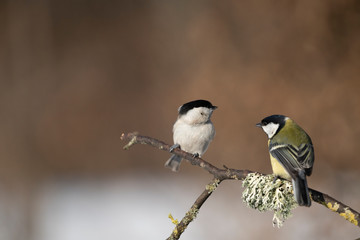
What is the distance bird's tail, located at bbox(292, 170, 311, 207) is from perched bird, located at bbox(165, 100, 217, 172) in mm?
373

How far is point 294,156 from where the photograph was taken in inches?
30.0

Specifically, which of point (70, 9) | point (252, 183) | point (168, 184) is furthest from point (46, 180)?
point (252, 183)

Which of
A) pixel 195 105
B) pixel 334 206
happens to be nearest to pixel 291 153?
pixel 334 206

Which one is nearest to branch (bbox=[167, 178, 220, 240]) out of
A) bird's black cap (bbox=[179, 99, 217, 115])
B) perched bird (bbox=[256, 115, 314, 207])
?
perched bird (bbox=[256, 115, 314, 207])

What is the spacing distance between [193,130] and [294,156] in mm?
350

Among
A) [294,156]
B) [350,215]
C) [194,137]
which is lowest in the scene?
[350,215]

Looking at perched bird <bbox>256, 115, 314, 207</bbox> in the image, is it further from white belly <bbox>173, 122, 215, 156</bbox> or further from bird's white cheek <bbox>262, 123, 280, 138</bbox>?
white belly <bbox>173, 122, 215, 156</bbox>

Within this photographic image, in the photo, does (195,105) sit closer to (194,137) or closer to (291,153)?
(194,137)

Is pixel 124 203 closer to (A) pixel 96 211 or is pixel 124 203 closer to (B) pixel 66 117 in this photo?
(A) pixel 96 211

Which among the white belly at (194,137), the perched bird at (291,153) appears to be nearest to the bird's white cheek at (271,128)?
the perched bird at (291,153)

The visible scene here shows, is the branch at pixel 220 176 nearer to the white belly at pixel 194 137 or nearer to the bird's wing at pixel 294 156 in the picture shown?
the bird's wing at pixel 294 156

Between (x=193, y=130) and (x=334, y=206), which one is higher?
(x=193, y=130)

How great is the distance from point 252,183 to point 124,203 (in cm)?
172

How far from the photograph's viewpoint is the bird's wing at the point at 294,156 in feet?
2.38
